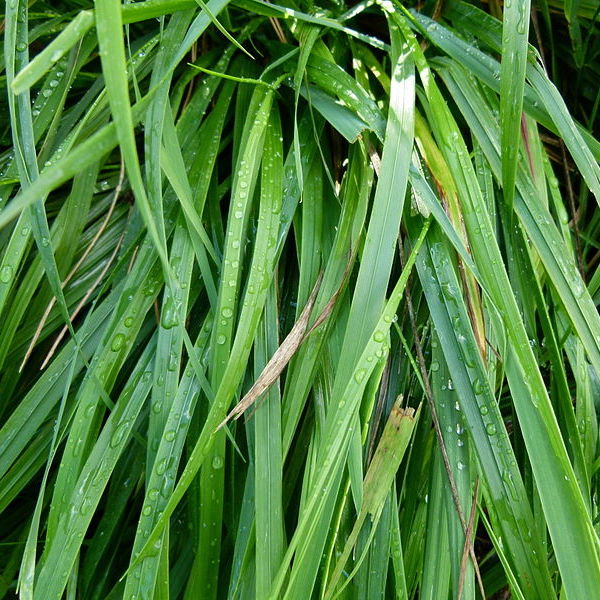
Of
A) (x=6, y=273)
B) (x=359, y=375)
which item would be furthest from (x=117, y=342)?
(x=359, y=375)

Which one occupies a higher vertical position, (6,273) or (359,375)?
(6,273)

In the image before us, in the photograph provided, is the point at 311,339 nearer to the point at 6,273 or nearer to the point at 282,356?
the point at 282,356

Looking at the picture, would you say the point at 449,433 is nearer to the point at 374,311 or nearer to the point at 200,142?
the point at 374,311

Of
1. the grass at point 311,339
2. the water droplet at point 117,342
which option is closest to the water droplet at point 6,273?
the grass at point 311,339

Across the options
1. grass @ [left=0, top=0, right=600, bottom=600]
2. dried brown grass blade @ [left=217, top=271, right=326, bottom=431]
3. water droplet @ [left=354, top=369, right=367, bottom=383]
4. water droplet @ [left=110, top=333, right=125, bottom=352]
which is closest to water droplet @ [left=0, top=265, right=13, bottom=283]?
grass @ [left=0, top=0, right=600, bottom=600]

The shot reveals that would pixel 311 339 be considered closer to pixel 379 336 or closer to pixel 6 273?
pixel 379 336

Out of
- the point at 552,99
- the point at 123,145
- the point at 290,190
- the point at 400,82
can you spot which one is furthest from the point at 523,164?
the point at 123,145

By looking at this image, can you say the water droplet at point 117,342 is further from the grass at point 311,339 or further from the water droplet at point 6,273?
the water droplet at point 6,273

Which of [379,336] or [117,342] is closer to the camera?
[379,336]
